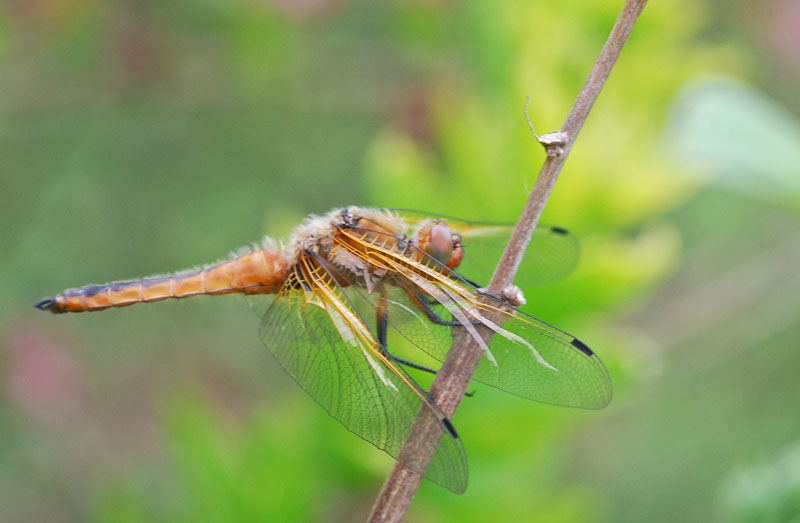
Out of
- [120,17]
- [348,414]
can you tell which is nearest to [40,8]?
[120,17]

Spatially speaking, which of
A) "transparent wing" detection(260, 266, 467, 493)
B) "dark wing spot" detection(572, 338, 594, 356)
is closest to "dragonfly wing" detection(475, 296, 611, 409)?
"dark wing spot" detection(572, 338, 594, 356)

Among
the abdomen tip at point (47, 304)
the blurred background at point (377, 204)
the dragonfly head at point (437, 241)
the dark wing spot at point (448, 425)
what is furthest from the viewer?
the blurred background at point (377, 204)

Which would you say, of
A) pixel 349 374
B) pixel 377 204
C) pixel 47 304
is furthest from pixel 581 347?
pixel 47 304

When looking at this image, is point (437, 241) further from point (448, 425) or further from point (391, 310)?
point (448, 425)

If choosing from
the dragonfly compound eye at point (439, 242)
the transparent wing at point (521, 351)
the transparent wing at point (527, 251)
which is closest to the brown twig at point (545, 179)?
the transparent wing at point (521, 351)

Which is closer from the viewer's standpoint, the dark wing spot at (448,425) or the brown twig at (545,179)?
the brown twig at (545,179)

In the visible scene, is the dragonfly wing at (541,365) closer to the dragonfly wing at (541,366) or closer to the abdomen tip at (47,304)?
the dragonfly wing at (541,366)

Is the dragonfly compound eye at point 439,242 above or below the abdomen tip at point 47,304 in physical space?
above
